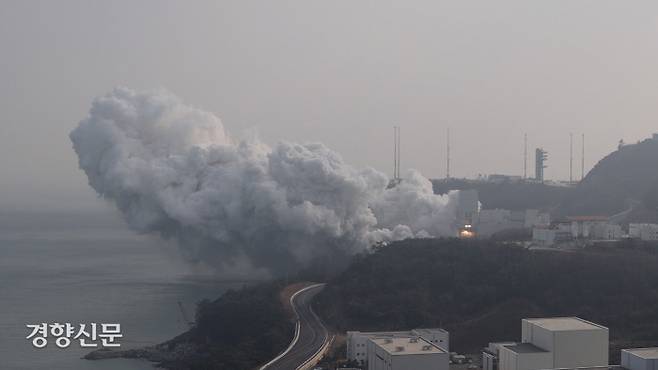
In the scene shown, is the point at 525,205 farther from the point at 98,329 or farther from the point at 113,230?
the point at 98,329

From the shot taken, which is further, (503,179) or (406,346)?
(503,179)

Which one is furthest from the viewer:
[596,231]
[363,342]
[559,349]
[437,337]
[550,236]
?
[596,231]

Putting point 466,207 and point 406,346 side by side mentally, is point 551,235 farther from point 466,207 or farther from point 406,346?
point 406,346

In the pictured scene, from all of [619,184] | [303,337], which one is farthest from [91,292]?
[619,184]

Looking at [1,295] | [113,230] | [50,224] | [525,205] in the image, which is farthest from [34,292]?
[50,224]

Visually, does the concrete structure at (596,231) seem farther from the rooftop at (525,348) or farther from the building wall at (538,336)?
the rooftop at (525,348)

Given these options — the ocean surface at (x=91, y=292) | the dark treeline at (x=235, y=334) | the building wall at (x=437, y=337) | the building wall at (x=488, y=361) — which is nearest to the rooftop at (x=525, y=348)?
the building wall at (x=488, y=361)
